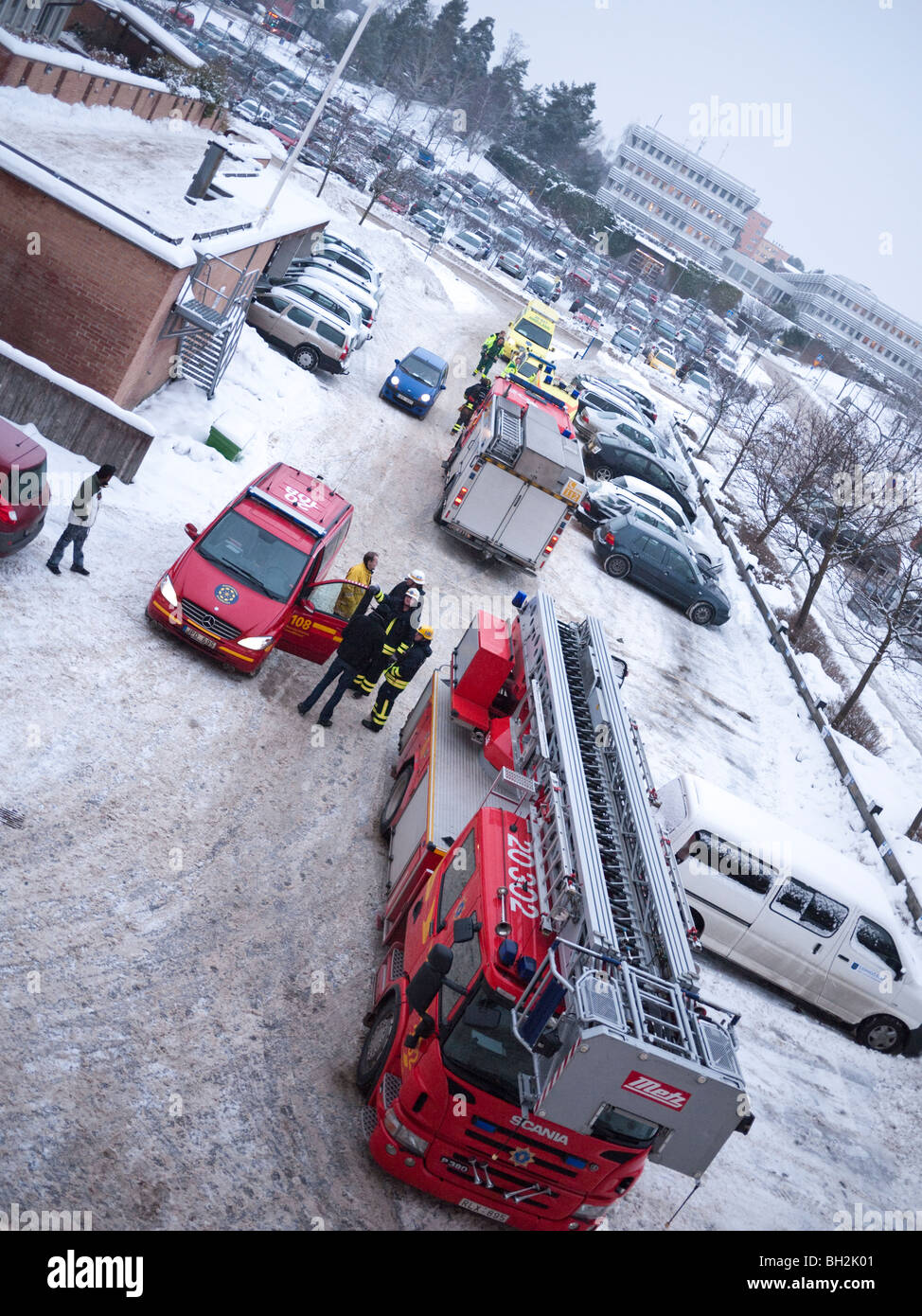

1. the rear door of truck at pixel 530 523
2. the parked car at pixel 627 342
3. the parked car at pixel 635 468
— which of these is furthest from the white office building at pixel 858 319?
the rear door of truck at pixel 530 523

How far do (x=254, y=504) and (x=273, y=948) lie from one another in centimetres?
592

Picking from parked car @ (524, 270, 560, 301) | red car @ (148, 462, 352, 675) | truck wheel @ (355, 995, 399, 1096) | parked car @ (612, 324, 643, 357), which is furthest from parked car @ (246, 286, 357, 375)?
parked car @ (612, 324, 643, 357)

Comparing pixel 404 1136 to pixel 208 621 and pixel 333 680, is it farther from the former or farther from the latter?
pixel 208 621

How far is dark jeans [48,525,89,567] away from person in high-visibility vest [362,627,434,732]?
3790 millimetres

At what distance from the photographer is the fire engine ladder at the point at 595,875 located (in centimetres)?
605

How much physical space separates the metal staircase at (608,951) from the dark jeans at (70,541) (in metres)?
5.51

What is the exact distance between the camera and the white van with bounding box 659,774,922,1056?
39.0 ft

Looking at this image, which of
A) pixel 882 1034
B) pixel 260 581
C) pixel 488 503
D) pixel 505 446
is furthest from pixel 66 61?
pixel 882 1034

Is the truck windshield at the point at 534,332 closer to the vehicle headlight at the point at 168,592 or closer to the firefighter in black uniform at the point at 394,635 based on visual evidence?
the firefighter in black uniform at the point at 394,635

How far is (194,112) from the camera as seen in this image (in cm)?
3000

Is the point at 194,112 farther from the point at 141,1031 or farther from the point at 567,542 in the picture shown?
the point at 141,1031

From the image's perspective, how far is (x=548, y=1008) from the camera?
605 cm

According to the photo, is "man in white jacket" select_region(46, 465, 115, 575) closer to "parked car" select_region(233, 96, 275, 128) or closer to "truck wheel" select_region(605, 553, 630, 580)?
"truck wheel" select_region(605, 553, 630, 580)

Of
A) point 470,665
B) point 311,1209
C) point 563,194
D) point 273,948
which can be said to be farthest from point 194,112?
point 563,194
